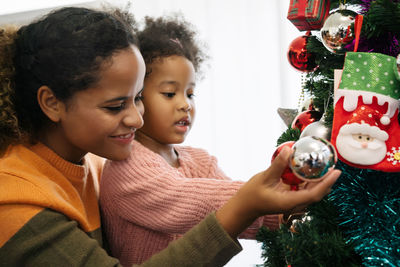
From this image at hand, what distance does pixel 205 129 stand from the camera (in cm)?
275

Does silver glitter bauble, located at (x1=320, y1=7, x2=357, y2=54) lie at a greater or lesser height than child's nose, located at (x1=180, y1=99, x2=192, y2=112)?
greater

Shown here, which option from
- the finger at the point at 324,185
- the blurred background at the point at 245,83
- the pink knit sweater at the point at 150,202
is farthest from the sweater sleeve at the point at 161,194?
the blurred background at the point at 245,83

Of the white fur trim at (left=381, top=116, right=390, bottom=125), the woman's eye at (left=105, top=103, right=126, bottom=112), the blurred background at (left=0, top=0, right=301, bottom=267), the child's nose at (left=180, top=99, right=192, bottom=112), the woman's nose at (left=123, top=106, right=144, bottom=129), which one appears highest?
the white fur trim at (left=381, top=116, right=390, bottom=125)

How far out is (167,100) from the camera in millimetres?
999

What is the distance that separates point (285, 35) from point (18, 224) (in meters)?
2.08

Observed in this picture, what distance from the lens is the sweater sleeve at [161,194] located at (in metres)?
0.82

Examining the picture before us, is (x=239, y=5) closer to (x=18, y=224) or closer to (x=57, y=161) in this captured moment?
(x=57, y=161)

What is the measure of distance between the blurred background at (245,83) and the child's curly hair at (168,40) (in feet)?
4.42

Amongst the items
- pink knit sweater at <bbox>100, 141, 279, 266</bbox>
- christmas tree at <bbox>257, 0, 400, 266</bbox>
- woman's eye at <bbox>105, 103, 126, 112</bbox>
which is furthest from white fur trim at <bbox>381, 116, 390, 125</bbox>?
woman's eye at <bbox>105, 103, 126, 112</bbox>

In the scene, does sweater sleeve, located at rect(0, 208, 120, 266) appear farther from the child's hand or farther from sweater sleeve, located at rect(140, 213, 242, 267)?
the child's hand

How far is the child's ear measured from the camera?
82 centimetres

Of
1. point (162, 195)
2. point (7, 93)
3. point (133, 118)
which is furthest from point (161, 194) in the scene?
point (7, 93)

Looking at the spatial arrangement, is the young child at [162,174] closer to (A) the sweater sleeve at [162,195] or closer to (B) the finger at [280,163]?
(A) the sweater sleeve at [162,195]

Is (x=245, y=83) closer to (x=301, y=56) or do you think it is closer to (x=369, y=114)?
(x=301, y=56)
